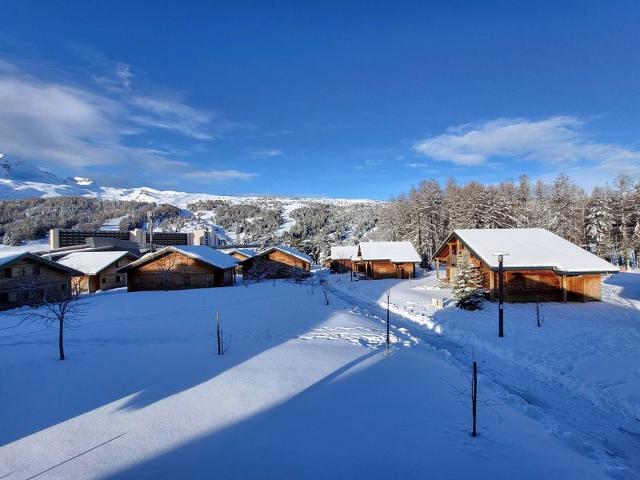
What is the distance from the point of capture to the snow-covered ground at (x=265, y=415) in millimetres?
5859

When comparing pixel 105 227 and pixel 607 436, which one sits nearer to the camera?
pixel 607 436

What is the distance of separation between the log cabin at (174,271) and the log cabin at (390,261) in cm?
1991

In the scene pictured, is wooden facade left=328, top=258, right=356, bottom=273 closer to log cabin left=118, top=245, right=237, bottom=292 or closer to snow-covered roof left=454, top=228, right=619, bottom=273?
log cabin left=118, top=245, right=237, bottom=292

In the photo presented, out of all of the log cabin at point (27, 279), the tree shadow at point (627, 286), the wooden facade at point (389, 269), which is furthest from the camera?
the wooden facade at point (389, 269)

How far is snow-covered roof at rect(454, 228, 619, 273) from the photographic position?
77.8 feet

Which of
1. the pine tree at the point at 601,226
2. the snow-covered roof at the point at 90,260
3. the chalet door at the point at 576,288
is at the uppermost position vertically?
the pine tree at the point at 601,226

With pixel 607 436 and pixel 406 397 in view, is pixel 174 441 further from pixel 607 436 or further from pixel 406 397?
pixel 607 436

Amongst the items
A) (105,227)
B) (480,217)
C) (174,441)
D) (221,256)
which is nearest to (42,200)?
(105,227)

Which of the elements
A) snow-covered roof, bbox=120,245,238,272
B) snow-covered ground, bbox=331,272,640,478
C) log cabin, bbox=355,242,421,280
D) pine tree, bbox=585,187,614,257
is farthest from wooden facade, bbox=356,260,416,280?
pine tree, bbox=585,187,614,257

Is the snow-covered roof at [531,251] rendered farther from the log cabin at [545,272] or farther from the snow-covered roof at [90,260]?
the snow-covered roof at [90,260]

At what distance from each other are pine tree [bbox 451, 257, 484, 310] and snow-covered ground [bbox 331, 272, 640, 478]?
71cm

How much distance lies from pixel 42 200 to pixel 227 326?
194 meters

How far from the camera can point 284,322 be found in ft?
60.2

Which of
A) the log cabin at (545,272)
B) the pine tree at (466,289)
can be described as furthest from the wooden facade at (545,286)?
the pine tree at (466,289)
